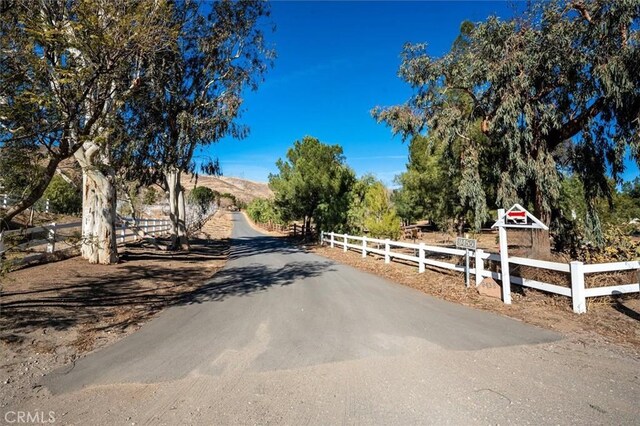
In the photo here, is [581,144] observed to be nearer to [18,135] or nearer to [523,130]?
[523,130]

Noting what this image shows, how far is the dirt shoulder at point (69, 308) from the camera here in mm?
3915

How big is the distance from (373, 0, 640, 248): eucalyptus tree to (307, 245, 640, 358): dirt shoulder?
400 centimetres

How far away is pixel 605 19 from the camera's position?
8.46m

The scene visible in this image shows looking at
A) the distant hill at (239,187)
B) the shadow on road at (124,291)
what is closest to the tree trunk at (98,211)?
the shadow on road at (124,291)

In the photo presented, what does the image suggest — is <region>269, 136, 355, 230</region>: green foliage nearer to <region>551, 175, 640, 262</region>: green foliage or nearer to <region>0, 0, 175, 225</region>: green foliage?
<region>551, 175, 640, 262</region>: green foliage

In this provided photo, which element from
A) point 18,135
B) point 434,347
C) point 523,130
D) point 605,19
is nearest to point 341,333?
point 434,347

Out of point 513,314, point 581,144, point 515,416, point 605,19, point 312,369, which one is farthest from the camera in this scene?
point 581,144

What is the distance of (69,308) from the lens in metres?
5.93

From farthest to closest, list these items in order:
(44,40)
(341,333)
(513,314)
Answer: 1. (513,314)
2. (341,333)
3. (44,40)

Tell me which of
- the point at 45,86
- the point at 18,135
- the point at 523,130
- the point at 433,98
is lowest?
the point at 18,135

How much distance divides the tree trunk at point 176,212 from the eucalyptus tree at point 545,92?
39.0 feet

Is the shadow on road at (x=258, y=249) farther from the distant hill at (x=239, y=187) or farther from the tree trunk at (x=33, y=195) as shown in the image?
the distant hill at (x=239, y=187)

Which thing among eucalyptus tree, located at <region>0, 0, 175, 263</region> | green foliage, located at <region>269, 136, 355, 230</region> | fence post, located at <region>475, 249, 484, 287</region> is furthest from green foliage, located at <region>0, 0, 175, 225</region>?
green foliage, located at <region>269, 136, 355, 230</region>

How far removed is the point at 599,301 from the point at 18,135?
939cm
